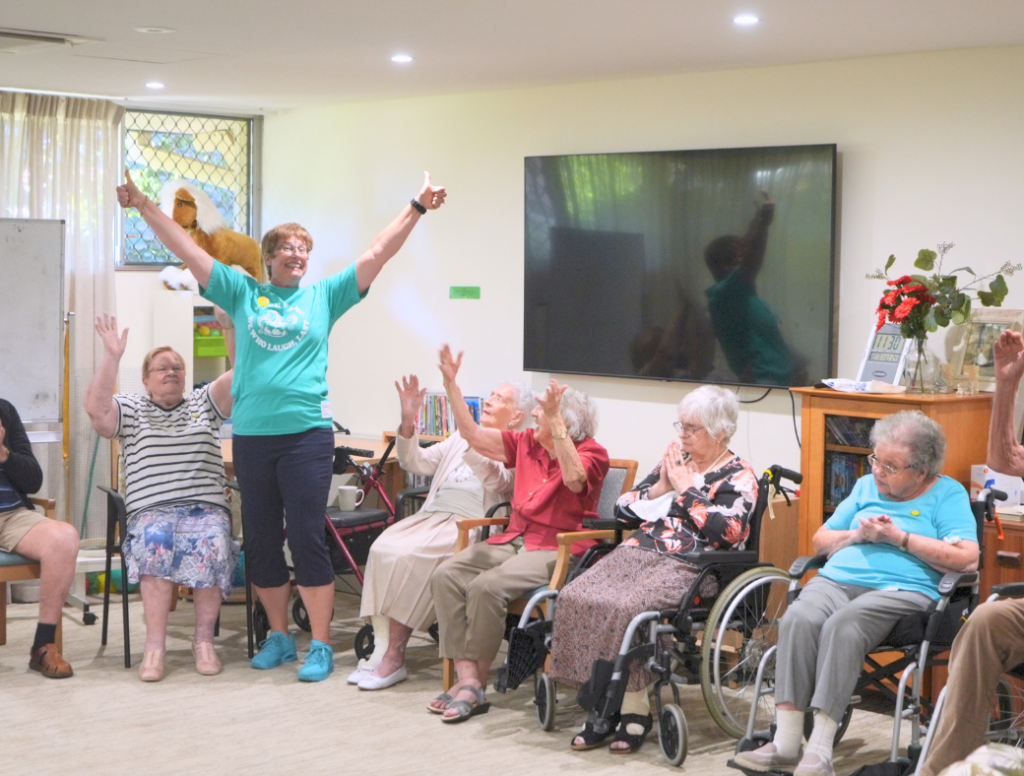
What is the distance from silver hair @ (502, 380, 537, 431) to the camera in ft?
15.2

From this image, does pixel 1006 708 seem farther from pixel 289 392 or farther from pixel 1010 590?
pixel 289 392

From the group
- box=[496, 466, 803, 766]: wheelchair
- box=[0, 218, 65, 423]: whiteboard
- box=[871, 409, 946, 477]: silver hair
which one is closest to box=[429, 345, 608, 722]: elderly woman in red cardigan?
box=[496, 466, 803, 766]: wheelchair

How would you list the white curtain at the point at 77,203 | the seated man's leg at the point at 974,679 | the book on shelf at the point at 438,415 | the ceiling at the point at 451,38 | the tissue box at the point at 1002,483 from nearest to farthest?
the seated man's leg at the point at 974,679 < the ceiling at the point at 451,38 < the tissue box at the point at 1002,483 < the book on shelf at the point at 438,415 < the white curtain at the point at 77,203

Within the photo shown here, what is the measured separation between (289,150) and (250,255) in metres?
0.68

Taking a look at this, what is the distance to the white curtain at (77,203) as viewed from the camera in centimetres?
641

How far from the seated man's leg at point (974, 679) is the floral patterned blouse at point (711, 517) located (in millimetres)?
865

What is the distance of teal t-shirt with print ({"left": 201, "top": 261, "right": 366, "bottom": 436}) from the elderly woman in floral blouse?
1164 millimetres

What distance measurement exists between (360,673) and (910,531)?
6.40 ft

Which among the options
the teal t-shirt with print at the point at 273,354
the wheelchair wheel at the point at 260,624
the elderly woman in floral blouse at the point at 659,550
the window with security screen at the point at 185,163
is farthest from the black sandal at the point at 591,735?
the window with security screen at the point at 185,163

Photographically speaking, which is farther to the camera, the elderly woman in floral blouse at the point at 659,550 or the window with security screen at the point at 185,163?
the window with security screen at the point at 185,163

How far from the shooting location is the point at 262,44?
4984 millimetres

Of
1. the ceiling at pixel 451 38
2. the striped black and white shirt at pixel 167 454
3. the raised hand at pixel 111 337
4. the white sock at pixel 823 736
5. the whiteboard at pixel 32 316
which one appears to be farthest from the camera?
the whiteboard at pixel 32 316

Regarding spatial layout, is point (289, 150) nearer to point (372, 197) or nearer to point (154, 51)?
point (372, 197)

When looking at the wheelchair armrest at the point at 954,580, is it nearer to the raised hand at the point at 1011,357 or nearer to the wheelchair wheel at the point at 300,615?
the raised hand at the point at 1011,357
